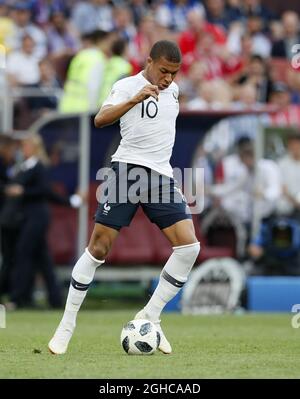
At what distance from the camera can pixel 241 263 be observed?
19.2 meters

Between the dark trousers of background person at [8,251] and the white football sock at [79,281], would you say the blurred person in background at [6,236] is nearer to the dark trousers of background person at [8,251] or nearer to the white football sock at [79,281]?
the dark trousers of background person at [8,251]

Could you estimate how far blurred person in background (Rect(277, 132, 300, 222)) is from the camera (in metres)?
19.3

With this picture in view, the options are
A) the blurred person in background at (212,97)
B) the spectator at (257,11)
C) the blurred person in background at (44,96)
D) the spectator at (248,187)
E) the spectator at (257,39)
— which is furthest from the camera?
the spectator at (257,11)

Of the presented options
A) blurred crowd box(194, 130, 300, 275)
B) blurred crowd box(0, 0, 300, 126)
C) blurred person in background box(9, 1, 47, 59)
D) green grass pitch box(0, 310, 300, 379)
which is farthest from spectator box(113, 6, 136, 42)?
green grass pitch box(0, 310, 300, 379)

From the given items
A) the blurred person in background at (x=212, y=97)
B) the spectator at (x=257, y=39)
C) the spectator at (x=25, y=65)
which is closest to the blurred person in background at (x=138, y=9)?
the spectator at (x=257, y=39)

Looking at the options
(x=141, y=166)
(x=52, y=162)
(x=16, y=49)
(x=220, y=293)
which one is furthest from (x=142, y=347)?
(x=16, y=49)

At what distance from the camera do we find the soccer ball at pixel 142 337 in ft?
33.2

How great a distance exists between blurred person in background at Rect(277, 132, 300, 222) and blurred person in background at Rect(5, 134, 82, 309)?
3.71 m

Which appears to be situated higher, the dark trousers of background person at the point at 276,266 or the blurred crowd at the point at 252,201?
the blurred crowd at the point at 252,201

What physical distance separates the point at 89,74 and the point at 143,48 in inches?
119

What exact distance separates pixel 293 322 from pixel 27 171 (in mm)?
5492

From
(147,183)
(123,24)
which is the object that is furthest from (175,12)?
(147,183)

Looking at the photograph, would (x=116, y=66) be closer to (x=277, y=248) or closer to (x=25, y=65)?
(x=25, y=65)

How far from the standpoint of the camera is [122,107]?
31.7 ft
